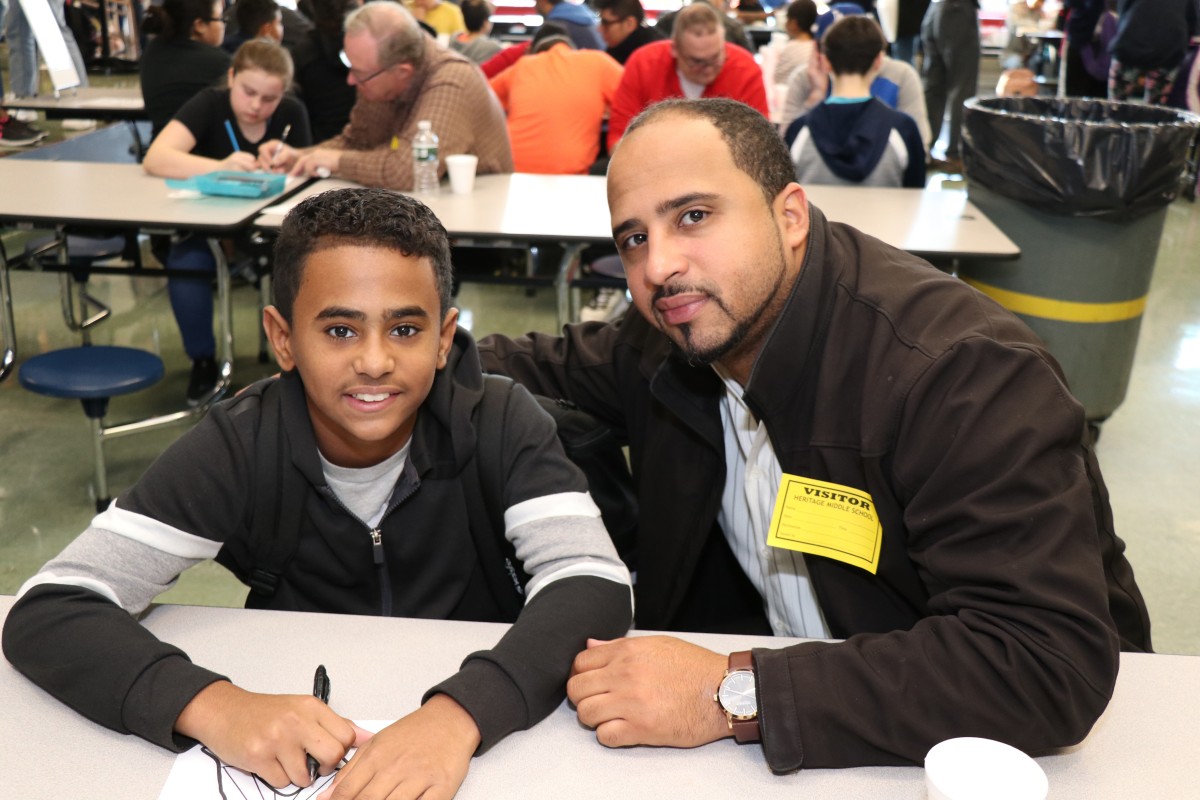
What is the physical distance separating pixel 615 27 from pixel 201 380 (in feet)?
10.8

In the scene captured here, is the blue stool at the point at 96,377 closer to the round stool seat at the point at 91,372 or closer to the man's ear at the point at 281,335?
the round stool seat at the point at 91,372

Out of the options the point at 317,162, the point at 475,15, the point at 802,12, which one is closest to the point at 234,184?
the point at 317,162

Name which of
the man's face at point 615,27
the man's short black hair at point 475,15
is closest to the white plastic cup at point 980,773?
the man's face at point 615,27

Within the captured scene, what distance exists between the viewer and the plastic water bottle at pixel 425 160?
3.55 m

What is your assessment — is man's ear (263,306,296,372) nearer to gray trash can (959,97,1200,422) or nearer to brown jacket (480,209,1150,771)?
brown jacket (480,209,1150,771)

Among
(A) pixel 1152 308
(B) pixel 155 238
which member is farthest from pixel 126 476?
(A) pixel 1152 308

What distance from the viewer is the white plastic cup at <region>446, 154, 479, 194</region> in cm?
355

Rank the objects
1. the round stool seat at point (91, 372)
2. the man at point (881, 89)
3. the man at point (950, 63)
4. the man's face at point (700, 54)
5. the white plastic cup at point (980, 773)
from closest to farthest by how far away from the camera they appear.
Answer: the white plastic cup at point (980, 773) → the round stool seat at point (91, 372) → the man's face at point (700, 54) → the man at point (881, 89) → the man at point (950, 63)

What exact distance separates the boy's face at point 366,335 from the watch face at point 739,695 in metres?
0.55

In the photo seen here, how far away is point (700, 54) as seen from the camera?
462 centimetres

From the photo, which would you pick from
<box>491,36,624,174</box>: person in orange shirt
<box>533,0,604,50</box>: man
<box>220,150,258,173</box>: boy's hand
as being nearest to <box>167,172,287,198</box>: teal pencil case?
<box>220,150,258,173</box>: boy's hand

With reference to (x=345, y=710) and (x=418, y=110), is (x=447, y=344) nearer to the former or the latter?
(x=345, y=710)

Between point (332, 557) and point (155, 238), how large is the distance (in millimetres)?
3341

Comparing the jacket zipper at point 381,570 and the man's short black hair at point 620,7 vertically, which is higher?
the man's short black hair at point 620,7
